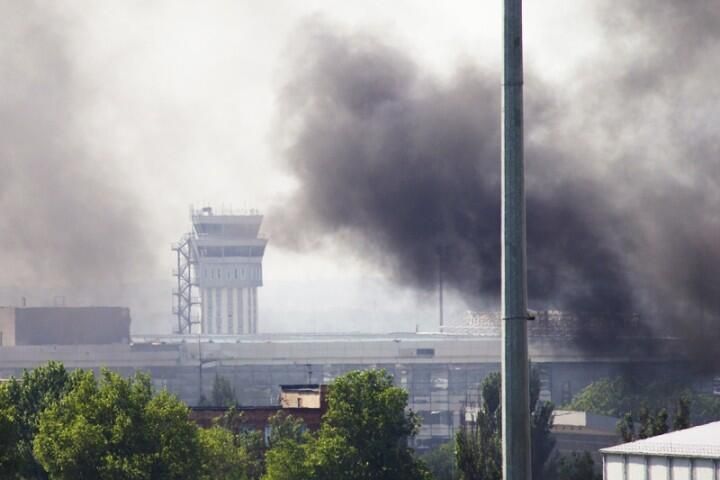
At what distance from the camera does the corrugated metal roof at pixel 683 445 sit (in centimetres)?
4541

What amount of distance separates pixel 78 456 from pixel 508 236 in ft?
146

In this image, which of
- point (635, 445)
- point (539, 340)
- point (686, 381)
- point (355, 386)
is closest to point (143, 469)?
point (355, 386)

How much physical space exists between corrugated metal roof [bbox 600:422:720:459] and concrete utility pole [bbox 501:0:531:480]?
33.4 m

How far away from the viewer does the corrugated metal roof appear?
45406 mm

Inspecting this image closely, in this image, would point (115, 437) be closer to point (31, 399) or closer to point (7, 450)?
point (7, 450)

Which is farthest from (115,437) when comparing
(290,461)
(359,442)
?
(359,442)

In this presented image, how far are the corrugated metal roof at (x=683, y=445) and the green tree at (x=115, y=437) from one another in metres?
16.2

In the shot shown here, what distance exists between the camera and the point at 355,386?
61531mm

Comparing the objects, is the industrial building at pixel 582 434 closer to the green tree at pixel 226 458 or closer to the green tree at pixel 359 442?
the green tree at pixel 226 458

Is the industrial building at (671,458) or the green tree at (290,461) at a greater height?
the industrial building at (671,458)

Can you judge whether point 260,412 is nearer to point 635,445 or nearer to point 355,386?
point 355,386

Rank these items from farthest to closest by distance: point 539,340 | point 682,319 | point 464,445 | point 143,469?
1. point 539,340
2. point 682,319
3. point 464,445
4. point 143,469

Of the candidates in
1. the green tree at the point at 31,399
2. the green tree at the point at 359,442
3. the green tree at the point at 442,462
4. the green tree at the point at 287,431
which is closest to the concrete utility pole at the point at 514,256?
the green tree at the point at 31,399

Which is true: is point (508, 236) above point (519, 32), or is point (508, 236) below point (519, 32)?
below
